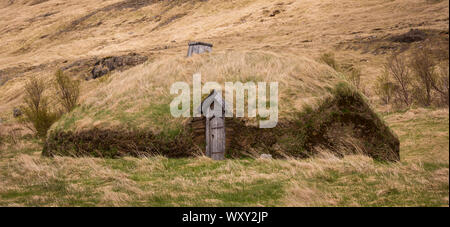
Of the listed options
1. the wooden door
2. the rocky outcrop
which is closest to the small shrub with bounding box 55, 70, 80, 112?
the wooden door

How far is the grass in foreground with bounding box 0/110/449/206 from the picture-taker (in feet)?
19.0

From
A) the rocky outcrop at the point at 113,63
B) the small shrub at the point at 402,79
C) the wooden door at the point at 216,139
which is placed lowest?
the rocky outcrop at the point at 113,63

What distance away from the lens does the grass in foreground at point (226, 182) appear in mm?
5797

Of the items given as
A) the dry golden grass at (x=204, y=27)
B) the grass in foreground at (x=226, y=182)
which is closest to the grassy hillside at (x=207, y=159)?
the grass in foreground at (x=226, y=182)

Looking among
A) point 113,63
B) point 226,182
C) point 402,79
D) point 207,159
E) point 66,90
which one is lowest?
point 113,63

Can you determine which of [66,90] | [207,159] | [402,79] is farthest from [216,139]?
[402,79]

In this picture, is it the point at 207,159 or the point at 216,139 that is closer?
the point at 207,159

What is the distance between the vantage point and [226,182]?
7938 mm

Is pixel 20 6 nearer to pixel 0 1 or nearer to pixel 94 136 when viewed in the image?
pixel 0 1

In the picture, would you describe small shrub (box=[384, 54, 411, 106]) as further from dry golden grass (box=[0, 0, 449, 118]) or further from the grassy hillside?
dry golden grass (box=[0, 0, 449, 118])

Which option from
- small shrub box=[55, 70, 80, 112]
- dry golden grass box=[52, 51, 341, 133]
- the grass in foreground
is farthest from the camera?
small shrub box=[55, 70, 80, 112]

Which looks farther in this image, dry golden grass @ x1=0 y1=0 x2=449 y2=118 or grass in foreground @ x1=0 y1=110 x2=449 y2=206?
dry golden grass @ x1=0 y1=0 x2=449 y2=118

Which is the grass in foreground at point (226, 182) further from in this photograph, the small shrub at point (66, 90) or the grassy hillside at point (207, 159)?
the small shrub at point (66, 90)

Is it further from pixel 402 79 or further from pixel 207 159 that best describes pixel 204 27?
pixel 207 159
